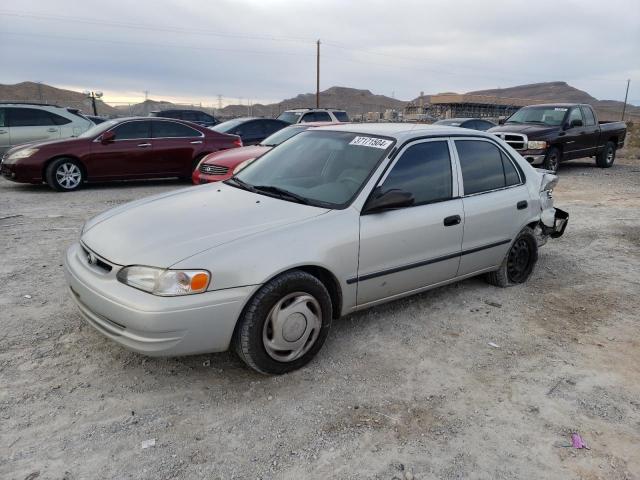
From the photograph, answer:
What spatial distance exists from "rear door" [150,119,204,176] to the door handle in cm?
743

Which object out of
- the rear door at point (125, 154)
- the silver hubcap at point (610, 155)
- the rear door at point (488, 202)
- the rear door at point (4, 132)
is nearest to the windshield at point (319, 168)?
the rear door at point (488, 202)

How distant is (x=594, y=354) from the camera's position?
3715 mm

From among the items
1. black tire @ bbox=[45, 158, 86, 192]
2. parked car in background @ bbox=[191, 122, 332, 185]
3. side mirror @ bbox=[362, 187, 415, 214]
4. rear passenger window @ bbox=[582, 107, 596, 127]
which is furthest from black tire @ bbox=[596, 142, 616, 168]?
black tire @ bbox=[45, 158, 86, 192]

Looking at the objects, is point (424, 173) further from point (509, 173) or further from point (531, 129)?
point (531, 129)

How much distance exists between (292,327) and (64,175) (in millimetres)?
7945

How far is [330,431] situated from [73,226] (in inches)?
212

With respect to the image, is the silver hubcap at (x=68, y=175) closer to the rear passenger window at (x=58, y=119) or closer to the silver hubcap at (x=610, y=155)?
the rear passenger window at (x=58, y=119)

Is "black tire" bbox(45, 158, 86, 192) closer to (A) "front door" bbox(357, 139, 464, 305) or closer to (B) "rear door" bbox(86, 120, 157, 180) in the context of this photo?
(B) "rear door" bbox(86, 120, 157, 180)

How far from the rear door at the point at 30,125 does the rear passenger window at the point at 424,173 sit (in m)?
9.90

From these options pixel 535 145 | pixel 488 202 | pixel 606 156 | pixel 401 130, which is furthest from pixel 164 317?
pixel 606 156

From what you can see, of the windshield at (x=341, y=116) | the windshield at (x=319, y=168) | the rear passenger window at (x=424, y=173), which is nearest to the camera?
the windshield at (x=319, y=168)

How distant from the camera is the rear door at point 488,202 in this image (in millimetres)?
4285

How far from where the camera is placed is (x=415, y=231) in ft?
12.4

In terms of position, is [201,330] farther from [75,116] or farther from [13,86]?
[13,86]
